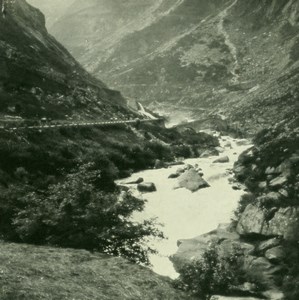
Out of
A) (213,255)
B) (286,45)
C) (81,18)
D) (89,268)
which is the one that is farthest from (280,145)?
(81,18)

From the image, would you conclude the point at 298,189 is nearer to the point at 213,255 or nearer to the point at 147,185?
the point at 213,255

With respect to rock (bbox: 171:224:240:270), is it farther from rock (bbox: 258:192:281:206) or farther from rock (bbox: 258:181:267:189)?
rock (bbox: 258:181:267:189)

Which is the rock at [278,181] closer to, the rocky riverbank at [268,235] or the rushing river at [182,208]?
the rocky riverbank at [268,235]

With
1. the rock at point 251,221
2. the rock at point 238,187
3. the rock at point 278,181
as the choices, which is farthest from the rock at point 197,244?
the rock at point 238,187

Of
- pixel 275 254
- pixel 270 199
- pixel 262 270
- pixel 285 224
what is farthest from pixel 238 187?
pixel 262 270

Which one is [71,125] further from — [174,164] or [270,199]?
[270,199]

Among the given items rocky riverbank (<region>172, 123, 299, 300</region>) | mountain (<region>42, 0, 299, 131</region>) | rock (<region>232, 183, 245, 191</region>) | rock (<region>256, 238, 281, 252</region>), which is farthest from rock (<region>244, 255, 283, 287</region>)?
mountain (<region>42, 0, 299, 131</region>)
